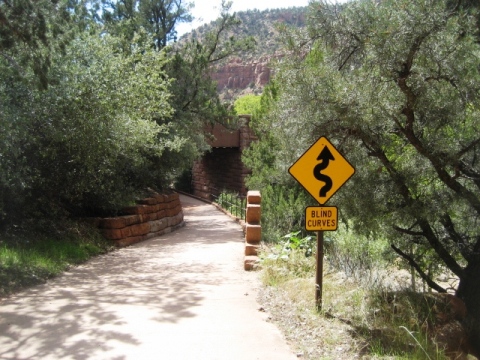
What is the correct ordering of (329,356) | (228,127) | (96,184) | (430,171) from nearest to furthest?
(329,356) → (430,171) → (96,184) → (228,127)

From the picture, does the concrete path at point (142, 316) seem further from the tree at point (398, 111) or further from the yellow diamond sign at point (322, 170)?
the tree at point (398, 111)

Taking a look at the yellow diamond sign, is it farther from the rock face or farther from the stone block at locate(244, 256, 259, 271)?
the rock face

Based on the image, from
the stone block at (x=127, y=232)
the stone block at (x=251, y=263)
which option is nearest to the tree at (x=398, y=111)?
the stone block at (x=251, y=263)

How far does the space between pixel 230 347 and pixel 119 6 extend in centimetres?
2052

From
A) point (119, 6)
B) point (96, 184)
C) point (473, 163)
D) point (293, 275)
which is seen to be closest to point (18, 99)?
point (96, 184)

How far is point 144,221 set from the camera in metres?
15.9

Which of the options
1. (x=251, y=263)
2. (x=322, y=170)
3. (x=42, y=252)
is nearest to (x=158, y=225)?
(x=42, y=252)

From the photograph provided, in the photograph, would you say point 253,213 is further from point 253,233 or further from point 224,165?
point 224,165

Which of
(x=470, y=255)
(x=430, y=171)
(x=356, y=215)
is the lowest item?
(x=470, y=255)

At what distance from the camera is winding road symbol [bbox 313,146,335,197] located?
261 inches

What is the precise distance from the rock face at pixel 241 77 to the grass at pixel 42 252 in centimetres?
8127

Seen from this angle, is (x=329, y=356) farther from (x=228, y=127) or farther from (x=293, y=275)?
(x=228, y=127)

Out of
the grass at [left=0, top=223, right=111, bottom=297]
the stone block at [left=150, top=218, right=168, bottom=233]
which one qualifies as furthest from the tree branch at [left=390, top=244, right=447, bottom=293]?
the stone block at [left=150, top=218, right=168, bottom=233]

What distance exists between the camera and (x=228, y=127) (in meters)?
25.6
